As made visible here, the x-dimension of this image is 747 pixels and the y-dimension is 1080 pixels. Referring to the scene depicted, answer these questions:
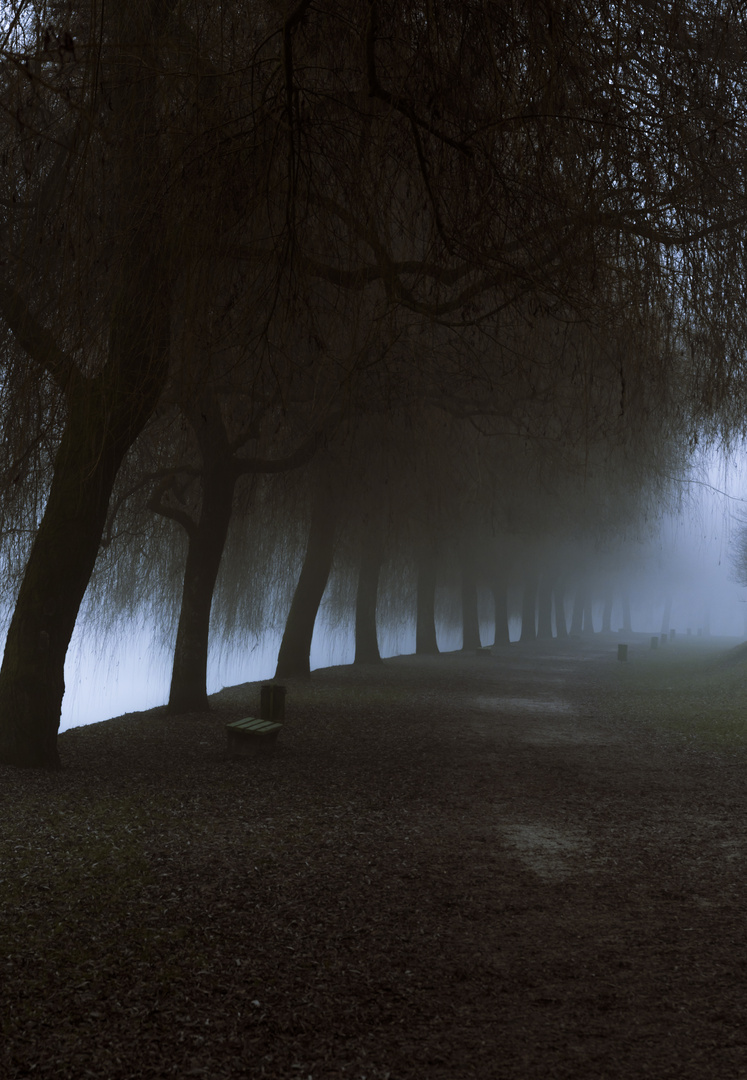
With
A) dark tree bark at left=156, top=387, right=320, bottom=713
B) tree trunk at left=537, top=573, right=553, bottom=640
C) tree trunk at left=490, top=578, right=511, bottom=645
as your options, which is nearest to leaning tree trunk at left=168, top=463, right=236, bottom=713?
dark tree bark at left=156, top=387, right=320, bottom=713

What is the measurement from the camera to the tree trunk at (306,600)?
16250 millimetres

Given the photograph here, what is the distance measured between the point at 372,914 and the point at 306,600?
12.3 metres

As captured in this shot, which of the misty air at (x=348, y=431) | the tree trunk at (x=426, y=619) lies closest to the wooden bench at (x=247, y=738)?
the misty air at (x=348, y=431)

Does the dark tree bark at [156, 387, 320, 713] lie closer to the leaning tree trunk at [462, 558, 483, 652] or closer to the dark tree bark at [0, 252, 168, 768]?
Answer: the dark tree bark at [0, 252, 168, 768]

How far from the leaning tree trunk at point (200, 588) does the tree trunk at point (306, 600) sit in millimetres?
3884

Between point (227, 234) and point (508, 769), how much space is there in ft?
18.0

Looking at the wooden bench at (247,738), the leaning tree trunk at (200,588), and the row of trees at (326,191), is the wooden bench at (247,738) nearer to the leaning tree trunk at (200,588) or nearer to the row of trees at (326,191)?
the row of trees at (326,191)

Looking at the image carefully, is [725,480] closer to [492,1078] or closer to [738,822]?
[738,822]

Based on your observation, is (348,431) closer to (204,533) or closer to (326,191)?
(326,191)

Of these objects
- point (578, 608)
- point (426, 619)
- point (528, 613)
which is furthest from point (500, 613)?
point (578, 608)

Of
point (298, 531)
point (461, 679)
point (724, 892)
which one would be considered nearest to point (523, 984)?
point (724, 892)

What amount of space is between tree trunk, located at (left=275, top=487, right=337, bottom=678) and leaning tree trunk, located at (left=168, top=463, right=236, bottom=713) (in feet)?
12.7

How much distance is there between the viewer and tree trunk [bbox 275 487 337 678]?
16250mm

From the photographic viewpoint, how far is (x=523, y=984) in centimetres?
371
